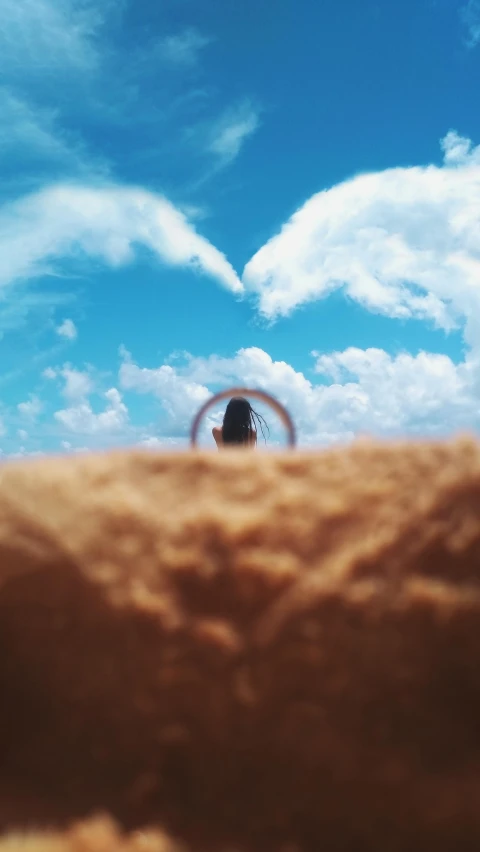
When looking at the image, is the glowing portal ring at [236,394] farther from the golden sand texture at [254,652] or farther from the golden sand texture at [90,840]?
the golden sand texture at [90,840]

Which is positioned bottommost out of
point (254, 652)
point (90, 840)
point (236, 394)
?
point (90, 840)

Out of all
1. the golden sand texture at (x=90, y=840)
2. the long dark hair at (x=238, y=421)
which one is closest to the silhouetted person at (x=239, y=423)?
the long dark hair at (x=238, y=421)

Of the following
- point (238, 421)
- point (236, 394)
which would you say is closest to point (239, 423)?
point (238, 421)

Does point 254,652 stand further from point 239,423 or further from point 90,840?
point 239,423

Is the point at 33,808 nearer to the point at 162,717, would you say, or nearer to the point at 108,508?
the point at 162,717

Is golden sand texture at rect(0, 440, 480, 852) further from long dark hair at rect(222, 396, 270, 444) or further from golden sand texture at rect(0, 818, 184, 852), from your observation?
long dark hair at rect(222, 396, 270, 444)

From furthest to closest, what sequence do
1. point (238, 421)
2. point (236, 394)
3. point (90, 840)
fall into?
point (238, 421) → point (236, 394) → point (90, 840)

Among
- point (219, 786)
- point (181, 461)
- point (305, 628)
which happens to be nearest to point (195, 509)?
point (181, 461)

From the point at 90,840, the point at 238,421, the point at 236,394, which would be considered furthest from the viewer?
the point at 238,421
